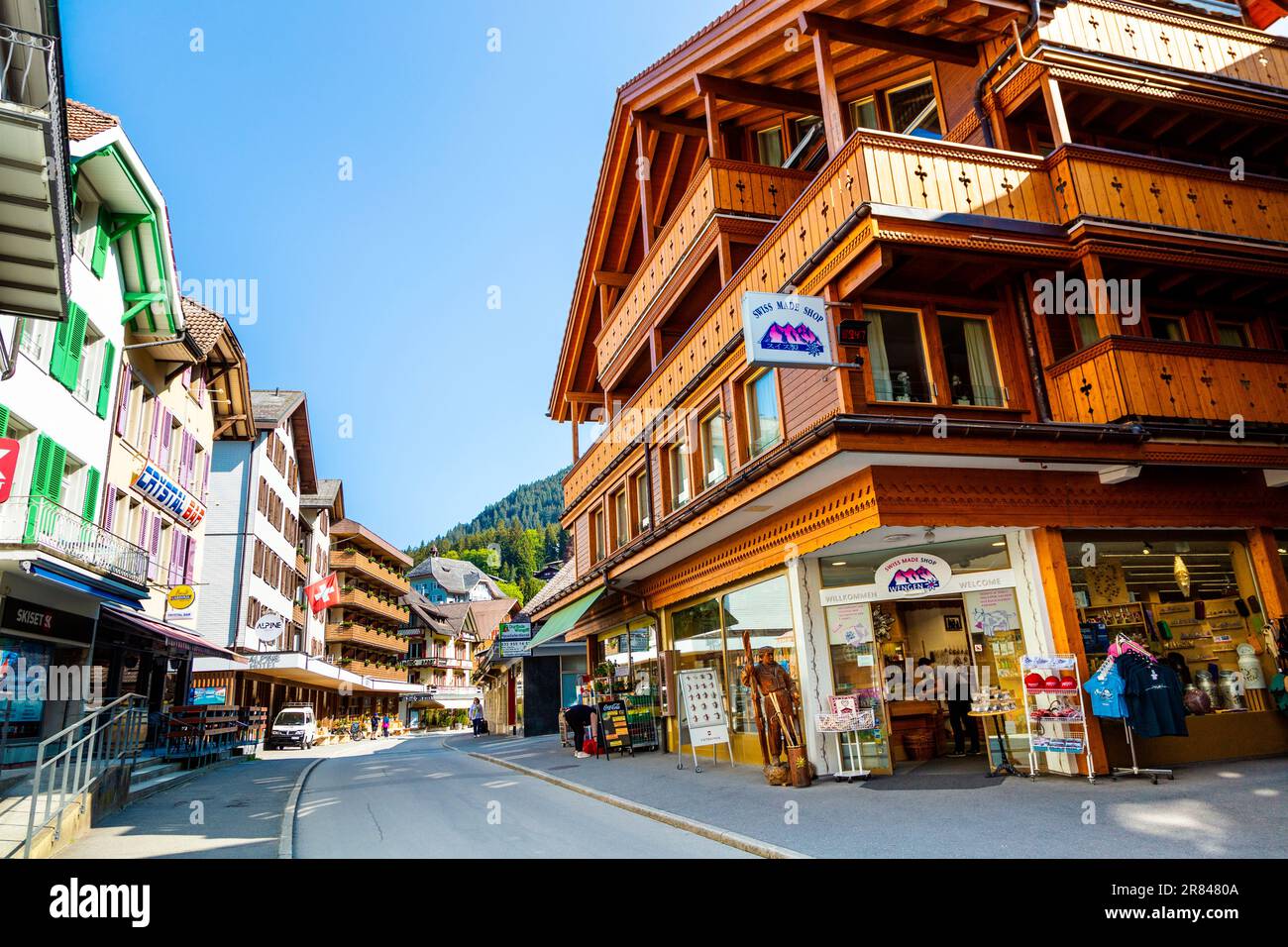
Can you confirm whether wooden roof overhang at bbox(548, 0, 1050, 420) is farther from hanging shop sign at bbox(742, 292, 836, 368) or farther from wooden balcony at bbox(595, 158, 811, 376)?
hanging shop sign at bbox(742, 292, 836, 368)

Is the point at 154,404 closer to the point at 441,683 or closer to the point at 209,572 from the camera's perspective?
the point at 209,572

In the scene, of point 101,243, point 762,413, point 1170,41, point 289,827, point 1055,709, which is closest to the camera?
point 1055,709

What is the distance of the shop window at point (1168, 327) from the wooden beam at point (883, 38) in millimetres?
5670

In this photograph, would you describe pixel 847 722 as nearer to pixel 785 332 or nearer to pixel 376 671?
pixel 785 332

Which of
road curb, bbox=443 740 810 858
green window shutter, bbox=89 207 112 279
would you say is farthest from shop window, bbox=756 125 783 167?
green window shutter, bbox=89 207 112 279

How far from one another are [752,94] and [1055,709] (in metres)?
12.9

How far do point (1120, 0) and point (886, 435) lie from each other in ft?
34.6

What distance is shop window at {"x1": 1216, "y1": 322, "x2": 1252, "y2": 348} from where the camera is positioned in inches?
518

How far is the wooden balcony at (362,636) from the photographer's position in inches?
2132

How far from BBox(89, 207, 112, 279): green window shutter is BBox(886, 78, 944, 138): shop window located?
698 inches

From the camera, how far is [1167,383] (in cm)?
1108

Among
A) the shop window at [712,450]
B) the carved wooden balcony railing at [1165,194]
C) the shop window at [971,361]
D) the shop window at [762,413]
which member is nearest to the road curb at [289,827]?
the shop window at [762,413]

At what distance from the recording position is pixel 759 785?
11.4 metres

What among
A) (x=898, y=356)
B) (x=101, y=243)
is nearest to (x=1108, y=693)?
(x=898, y=356)
